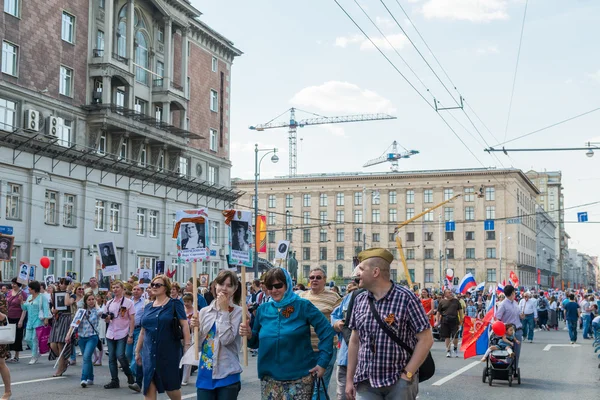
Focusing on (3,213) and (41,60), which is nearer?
(3,213)

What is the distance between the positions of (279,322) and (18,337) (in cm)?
1295

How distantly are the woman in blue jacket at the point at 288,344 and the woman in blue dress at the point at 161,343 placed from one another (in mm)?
2177

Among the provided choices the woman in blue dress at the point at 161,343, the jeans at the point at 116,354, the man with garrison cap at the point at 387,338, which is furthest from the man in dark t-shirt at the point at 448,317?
the man with garrison cap at the point at 387,338

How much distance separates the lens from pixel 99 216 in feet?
141

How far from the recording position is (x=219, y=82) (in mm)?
59312

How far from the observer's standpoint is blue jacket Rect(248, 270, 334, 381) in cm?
666

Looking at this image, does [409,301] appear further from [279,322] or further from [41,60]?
[41,60]

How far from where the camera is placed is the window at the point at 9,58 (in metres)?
36.6

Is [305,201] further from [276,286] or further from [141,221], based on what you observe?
[276,286]

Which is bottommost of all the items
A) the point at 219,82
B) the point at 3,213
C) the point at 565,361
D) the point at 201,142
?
the point at 565,361

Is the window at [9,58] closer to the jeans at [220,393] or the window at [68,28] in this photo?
the window at [68,28]

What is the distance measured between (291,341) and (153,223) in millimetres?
42589

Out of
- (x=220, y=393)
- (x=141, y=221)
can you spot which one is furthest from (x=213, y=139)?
(x=220, y=393)

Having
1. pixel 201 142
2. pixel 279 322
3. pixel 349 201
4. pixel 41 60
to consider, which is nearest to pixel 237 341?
pixel 279 322
